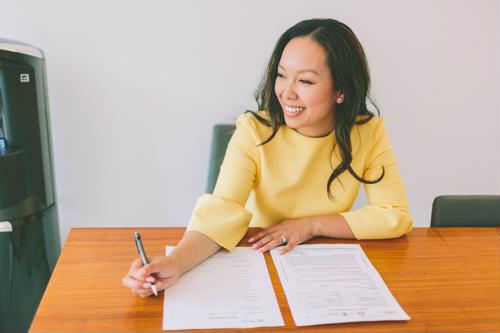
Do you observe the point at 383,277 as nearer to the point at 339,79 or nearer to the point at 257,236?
the point at 257,236

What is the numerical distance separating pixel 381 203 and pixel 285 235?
13.9 inches

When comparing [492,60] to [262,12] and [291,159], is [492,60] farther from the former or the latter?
[291,159]

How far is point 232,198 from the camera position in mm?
1386

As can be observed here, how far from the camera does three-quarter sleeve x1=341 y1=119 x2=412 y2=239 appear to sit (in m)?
1.36

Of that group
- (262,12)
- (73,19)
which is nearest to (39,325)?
(73,19)

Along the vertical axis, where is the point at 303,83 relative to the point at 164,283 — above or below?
above

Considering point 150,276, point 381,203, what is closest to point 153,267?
point 150,276

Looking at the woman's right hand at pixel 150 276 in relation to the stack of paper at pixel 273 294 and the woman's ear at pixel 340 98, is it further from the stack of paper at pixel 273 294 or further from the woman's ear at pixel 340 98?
the woman's ear at pixel 340 98

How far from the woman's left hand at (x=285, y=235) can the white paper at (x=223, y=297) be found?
0.23ft

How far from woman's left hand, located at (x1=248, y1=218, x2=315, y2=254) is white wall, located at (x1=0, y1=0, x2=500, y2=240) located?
97 cm

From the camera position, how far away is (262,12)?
2076 millimetres

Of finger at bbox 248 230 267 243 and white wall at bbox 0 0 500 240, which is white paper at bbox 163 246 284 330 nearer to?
finger at bbox 248 230 267 243

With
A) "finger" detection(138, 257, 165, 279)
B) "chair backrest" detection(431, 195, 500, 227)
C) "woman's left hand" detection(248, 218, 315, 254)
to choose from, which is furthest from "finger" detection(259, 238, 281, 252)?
"chair backrest" detection(431, 195, 500, 227)

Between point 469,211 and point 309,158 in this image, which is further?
point 469,211
